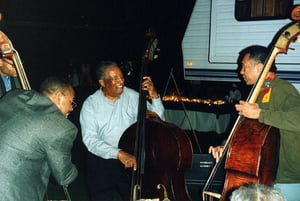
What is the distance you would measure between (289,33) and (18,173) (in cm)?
225

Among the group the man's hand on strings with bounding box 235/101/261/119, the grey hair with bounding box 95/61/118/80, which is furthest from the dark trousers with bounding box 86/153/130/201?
the man's hand on strings with bounding box 235/101/261/119

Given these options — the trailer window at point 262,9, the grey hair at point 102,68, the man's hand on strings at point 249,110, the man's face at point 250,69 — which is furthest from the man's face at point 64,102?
the trailer window at point 262,9

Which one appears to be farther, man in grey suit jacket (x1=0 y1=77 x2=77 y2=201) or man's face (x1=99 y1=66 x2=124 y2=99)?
man's face (x1=99 y1=66 x2=124 y2=99)

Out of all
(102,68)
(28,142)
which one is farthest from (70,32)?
(28,142)

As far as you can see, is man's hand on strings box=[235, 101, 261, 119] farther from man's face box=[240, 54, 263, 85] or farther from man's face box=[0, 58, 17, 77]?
man's face box=[0, 58, 17, 77]

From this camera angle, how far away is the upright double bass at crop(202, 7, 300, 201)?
234cm

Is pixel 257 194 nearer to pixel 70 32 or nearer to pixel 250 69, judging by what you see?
pixel 250 69

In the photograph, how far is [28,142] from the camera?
196 centimetres

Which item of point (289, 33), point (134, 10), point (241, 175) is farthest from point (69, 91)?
point (134, 10)

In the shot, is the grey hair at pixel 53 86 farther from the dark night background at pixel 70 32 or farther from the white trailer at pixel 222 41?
the dark night background at pixel 70 32

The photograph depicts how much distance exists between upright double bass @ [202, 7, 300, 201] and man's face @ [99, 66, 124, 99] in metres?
1.33

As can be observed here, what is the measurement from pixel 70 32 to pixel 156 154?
16.9 metres

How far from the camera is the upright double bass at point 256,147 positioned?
2342 millimetres

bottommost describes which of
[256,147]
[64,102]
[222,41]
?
[256,147]
